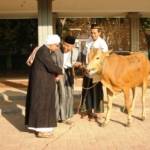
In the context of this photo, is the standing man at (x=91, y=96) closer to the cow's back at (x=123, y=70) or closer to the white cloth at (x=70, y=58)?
the white cloth at (x=70, y=58)

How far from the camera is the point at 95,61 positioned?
970cm

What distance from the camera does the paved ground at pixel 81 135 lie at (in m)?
8.55

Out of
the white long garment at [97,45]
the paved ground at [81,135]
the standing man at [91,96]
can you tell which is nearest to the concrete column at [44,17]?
the paved ground at [81,135]

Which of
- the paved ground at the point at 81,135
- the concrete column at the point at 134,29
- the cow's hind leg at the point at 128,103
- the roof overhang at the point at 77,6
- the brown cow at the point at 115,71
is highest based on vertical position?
the roof overhang at the point at 77,6

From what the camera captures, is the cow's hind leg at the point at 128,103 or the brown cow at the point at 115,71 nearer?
the brown cow at the point at 115,71

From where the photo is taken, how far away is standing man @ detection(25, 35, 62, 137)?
9023 mm

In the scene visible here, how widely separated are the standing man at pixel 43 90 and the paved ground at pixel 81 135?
270mm

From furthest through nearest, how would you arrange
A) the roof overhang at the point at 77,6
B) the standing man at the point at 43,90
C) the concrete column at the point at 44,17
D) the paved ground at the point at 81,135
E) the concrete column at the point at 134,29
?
the concrete column at the point at 134,29 → the roof overhang at the point at 77,6 → the concrete column at the point at 44,17 → the standing man at the point at 43,90 → the paved ground at the point at 81,135

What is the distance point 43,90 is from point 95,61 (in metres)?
1.25

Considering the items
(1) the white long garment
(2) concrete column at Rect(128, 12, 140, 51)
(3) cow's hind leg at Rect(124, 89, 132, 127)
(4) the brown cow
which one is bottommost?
(3) cow's hind leg at Rect(124, 89, 132, 127)

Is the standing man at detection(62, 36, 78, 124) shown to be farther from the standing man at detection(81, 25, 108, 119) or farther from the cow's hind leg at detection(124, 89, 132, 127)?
the cow's hind leg at detection(124, 89, 132, 127)

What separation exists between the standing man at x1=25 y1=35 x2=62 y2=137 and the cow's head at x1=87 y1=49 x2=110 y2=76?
2.49 feet

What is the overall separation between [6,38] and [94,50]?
1771 centimetres

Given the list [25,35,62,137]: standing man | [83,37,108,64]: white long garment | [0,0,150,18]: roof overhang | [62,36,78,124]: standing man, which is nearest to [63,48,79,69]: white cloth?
[62,36,78,124]: standing man
